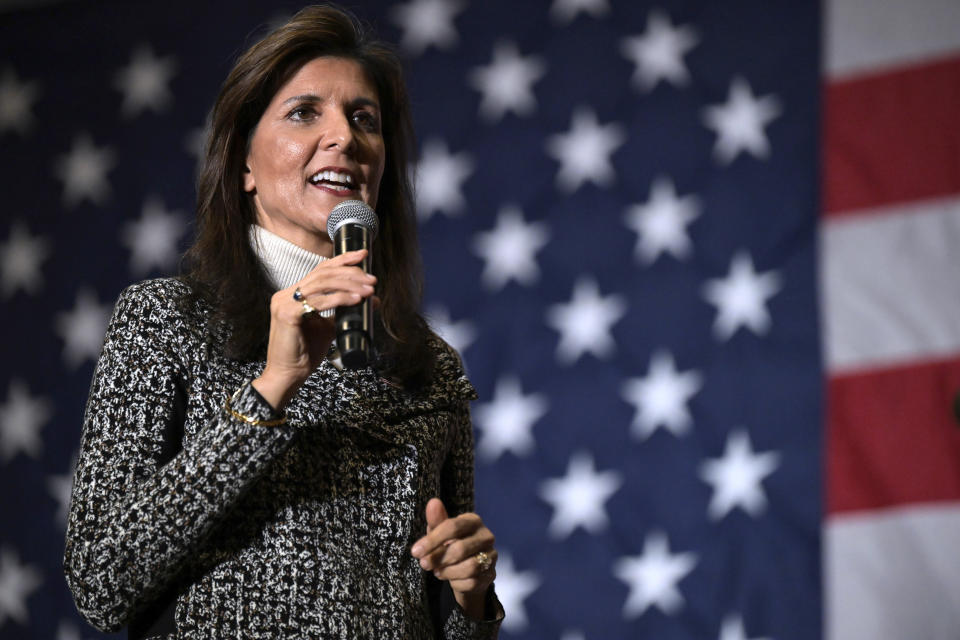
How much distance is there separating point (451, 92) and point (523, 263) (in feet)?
1.88

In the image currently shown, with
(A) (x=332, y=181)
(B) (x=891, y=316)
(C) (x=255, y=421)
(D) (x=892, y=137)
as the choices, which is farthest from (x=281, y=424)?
(D) (x=892, y=137)

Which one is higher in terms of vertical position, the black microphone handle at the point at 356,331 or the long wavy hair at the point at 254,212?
the long wavy hair at the point at 254,212

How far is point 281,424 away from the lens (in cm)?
109

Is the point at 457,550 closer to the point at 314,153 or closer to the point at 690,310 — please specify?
the point at 314,153

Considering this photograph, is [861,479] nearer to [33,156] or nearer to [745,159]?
[745,159]

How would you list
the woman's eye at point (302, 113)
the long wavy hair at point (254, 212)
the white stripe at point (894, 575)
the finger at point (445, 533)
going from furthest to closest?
1. the white stripe at point (894, 575)
2. the woman's eye at point (302, 113)
3. the long wavy hair at point (254, 212)
4. the finger at point (445, 533)

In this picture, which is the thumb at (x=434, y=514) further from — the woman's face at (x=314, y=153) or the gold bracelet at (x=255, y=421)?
the woman's face at (x=314, y=153)

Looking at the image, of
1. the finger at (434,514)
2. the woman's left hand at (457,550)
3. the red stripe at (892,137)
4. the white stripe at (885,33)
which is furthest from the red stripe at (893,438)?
the finger at (434,514)

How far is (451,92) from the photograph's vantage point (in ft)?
10.1

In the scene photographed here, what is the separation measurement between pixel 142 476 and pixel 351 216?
38cm

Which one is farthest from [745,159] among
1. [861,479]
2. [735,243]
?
[861,479]

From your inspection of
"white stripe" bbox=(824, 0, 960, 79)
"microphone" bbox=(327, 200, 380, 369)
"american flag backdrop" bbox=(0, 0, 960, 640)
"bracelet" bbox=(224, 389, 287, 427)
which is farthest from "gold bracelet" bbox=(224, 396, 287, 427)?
"white stripe" bbox=(824, 0, 960, 79)

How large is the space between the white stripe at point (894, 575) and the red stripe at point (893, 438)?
0.15ft

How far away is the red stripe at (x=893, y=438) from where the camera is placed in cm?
247
